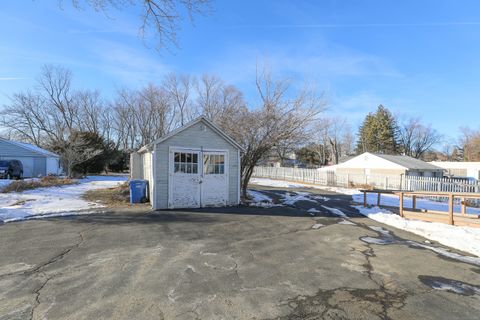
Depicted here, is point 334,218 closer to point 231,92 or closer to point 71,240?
point 71,240

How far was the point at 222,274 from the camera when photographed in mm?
4578

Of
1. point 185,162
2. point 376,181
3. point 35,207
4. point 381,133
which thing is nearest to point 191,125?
point 185,162

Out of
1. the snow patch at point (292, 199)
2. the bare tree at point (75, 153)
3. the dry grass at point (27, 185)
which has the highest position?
the bare tree at point (75, 153)

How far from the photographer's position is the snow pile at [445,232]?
21.2 feet

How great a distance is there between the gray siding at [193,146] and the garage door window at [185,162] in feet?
1.09

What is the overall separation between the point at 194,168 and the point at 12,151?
22.9 metres

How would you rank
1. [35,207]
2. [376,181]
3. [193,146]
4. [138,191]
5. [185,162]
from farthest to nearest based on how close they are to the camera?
1. [376,181]
2. [138,191]
3. [193,146]
4. [185,162]
5. [35,207]

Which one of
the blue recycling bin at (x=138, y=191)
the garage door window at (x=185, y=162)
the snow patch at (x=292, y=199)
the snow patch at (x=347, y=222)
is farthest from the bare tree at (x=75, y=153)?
the snow patch at (x=347, y=222)

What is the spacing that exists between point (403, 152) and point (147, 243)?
66.3m

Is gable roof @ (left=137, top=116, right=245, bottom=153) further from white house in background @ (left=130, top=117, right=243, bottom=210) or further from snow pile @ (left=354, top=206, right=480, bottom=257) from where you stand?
snow pile @ (left=354, top=206, right=480, bottom=257)

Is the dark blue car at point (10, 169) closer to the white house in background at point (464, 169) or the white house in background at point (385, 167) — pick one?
the white house in background at point (385, 167)

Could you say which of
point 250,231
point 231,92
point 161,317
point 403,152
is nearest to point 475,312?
point 161,317

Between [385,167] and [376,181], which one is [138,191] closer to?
[376,181]

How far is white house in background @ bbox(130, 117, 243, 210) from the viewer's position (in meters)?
10.8
